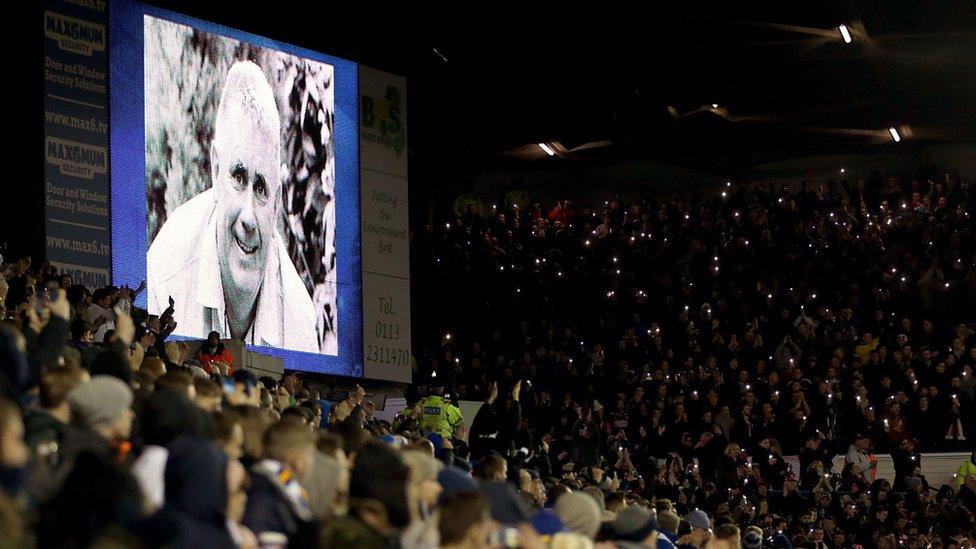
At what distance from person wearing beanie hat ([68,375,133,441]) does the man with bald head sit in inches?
402

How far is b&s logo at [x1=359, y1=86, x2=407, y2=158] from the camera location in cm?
1977

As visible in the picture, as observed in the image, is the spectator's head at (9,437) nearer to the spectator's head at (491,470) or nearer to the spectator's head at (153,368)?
the spectator's head at (153,368)

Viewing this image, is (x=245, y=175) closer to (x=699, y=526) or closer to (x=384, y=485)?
(x=699, y=526)

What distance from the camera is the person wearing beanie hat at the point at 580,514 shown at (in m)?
8.34

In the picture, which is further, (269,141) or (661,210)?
(661,210)

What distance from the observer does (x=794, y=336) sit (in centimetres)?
2267

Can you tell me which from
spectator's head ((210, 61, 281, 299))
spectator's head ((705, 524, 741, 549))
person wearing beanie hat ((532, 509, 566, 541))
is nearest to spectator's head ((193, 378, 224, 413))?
person wearing beanie hat ((532, 509, 566, 541))

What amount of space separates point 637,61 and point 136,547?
18.5 metres

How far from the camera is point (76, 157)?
53.4ft

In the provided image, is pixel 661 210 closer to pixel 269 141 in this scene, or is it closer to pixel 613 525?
pixel 269 141

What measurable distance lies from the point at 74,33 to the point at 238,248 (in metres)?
2.78

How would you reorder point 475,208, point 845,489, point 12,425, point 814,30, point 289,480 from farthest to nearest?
point 475,208 → point 814,30 → point 845,489 → point 289,480 → point 12,425

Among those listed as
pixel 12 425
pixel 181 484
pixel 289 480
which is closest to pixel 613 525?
pixel 289 480

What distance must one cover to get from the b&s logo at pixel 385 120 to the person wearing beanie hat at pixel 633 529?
11.2 metres
